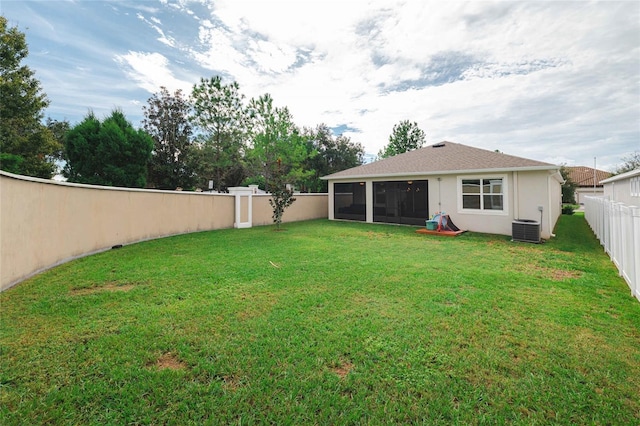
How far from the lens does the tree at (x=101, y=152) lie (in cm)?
1347

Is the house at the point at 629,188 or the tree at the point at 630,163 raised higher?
the tree at the point at 630,163

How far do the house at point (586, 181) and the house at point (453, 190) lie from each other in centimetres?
2458

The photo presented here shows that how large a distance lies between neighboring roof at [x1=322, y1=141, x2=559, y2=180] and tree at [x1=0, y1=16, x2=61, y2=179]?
1615 centimetres

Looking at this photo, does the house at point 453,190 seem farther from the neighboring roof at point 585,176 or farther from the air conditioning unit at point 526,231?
the neighboring roof at point 585,176

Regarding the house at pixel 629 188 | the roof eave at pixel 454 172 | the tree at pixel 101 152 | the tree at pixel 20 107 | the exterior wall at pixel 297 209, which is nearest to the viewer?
the house at pixel 629 188

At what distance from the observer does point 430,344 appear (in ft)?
8.78

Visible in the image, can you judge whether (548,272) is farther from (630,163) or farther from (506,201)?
(630,163)

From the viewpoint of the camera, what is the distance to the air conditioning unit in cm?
859

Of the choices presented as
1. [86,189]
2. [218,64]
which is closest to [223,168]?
[218,64]

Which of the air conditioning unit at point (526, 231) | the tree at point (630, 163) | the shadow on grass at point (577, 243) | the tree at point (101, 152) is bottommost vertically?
the shadow on grass at point (577, 243)

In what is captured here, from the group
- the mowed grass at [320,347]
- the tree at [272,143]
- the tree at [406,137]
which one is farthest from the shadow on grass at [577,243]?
the tree at [406,137]

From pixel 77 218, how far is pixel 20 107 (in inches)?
562

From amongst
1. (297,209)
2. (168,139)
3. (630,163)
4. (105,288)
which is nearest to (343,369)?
(105,288)

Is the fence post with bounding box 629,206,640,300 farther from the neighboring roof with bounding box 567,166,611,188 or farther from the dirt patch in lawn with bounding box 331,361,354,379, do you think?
the neighboring roof with bounding box 567,166,611,188
